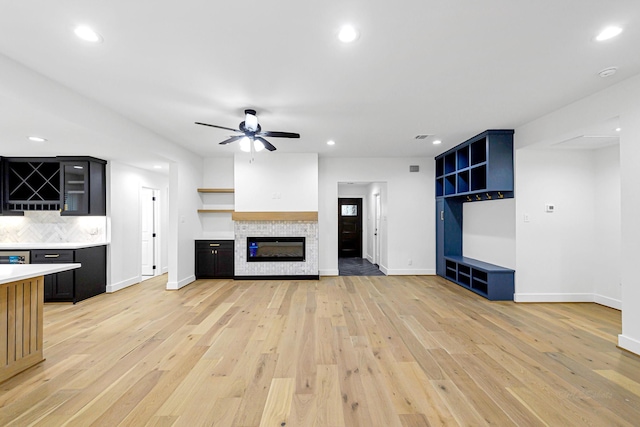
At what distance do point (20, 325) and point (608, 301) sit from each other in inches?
275

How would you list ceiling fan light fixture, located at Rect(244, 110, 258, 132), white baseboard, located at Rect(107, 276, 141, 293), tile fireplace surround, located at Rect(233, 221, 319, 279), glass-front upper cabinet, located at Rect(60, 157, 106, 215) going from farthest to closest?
1. tile fireplace surround, located at Rect(233, 221, 319, 279)
2. white baseboard, located at Rect(107, 276, 141, 293)
3. glass-front upper cabinet, located at Rect(60, 157, 106, 215)
4. ceiling fan light fixture, located at Rect(244, 110, 258, 132)

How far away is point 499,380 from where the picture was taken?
2.25m

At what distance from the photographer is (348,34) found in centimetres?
202

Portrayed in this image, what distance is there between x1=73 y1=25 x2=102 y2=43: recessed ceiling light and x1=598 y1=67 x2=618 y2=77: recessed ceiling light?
167 inches

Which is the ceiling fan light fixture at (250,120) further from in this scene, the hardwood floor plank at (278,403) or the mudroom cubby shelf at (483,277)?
the mudroom cubby shelf at (483,277)

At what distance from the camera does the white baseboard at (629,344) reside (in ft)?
8.71

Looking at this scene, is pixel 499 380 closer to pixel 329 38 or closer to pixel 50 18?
pixel 329 38

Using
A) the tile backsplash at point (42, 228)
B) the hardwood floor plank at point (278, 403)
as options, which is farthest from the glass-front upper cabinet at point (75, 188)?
the hardwood floor plank at point (278, 403)

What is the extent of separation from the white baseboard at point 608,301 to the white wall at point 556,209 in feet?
1.24

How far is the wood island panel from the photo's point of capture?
7.45 feet

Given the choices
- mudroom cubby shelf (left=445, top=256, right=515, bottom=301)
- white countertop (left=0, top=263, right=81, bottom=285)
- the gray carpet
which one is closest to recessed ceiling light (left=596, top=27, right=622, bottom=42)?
mudroom cubby shelf (left=445, top=256, right=515, bottom=301)

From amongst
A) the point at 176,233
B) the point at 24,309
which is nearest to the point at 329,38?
the point at 24,309

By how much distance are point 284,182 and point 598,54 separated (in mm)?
4714

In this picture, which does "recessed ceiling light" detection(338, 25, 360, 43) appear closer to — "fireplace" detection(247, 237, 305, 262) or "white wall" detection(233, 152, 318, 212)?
"white wall" detection(233, 152, 318, 212)
